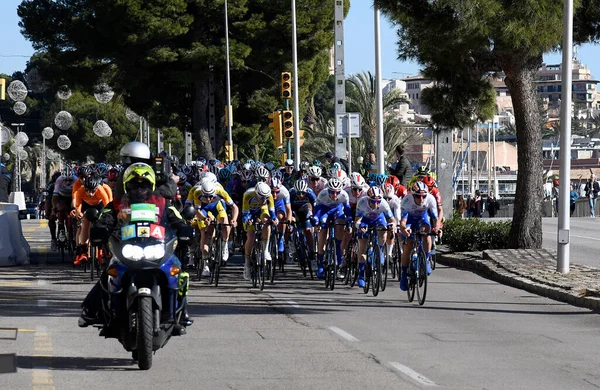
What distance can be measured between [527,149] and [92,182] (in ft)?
26.0

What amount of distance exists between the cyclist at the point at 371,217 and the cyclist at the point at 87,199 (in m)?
5.12

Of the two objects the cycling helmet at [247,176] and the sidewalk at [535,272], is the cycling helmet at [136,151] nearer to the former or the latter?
the sidewalk at [535,272]

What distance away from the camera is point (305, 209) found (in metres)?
21.4

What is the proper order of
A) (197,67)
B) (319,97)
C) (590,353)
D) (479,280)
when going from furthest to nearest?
1. (319,97)
2. (197,67)
3. (479,280)
4. (590,353)

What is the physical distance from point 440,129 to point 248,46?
27707 millimetres

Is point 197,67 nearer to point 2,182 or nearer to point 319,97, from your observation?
point 2,182

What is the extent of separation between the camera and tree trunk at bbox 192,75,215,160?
176 ft

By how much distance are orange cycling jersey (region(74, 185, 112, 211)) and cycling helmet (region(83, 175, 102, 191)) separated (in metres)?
0.09

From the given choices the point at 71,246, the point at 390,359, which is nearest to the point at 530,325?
the point at 390,359

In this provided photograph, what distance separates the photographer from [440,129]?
25609 millimetres

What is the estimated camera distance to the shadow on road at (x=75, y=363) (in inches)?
419

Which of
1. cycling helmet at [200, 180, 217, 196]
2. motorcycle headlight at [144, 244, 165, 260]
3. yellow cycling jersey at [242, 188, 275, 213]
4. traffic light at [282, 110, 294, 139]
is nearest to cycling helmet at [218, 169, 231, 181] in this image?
cycling helmet at [200, 180, 217, 196]

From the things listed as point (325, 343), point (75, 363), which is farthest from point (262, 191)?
point (75, 363)

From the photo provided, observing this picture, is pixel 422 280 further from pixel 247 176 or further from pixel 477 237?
pixel 477 237
